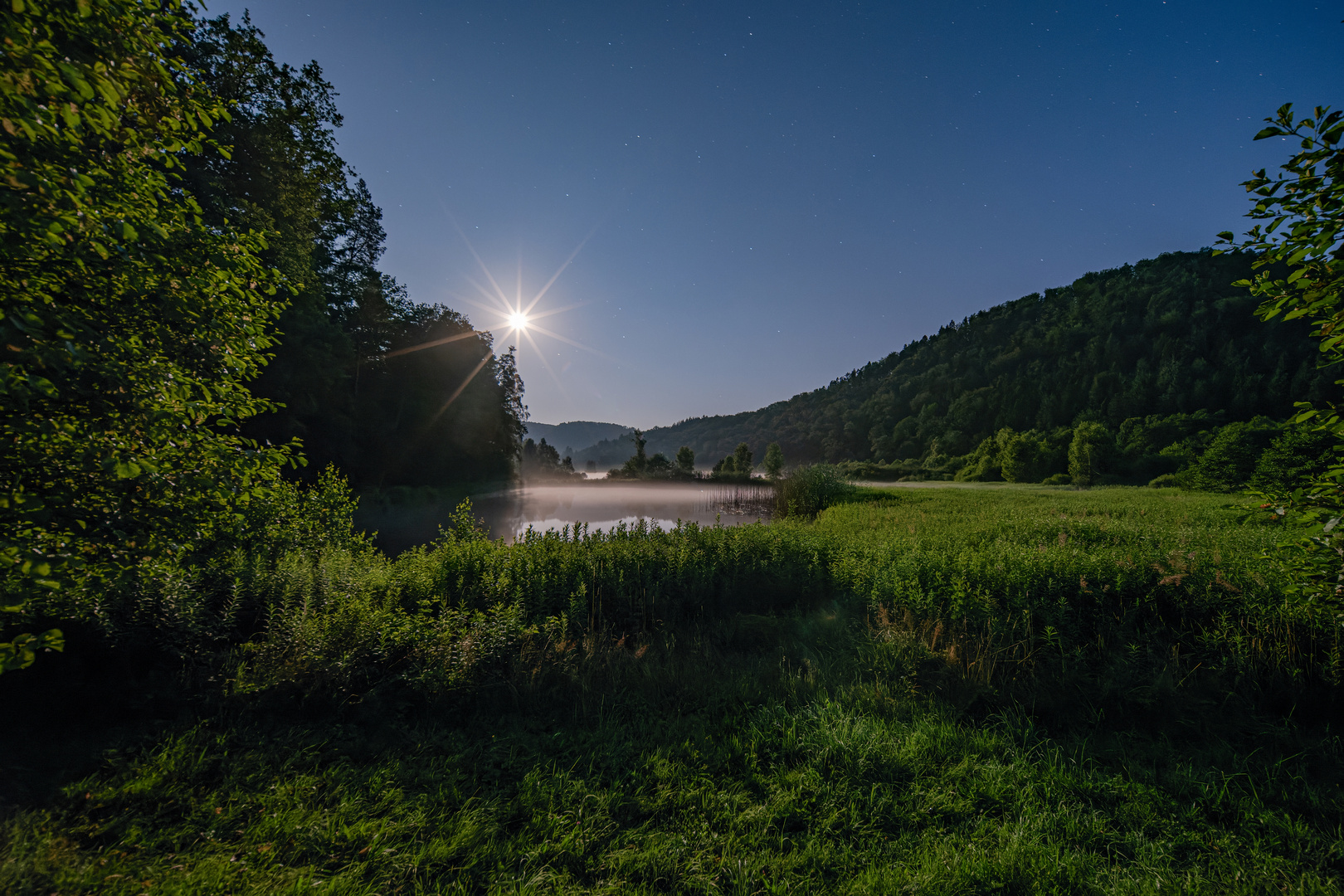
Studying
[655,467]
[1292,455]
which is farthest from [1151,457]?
[655,467]

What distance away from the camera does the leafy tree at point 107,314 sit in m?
2.29

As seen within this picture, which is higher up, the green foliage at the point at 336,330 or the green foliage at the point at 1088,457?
the green foliage at the point at 336,330

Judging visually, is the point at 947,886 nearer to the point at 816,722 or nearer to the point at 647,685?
the point at 816,722

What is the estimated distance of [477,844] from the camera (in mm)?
2807

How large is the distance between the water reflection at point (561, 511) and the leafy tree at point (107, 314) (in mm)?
12145

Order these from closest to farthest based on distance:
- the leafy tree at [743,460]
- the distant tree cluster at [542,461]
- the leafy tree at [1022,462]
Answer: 1. the leafy tree at [1022,462]
2. the leafy tree at [743,460]
3. the distant tree cluster at [542,461]

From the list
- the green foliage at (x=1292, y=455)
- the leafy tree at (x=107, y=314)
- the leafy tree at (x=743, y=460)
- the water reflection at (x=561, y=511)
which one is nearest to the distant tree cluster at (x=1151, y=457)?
the green foliage at (x=1292, y=455)

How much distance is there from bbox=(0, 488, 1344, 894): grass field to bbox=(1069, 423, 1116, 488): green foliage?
29540 millimetres

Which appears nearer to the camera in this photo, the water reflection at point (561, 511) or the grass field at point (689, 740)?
the grass field at point (689, 740)

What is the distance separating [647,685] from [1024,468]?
156ft

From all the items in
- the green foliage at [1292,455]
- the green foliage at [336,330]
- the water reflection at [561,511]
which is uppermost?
the green foliage at [336,330]

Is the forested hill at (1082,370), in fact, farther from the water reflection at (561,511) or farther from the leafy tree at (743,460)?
the water reflection at (561,511)

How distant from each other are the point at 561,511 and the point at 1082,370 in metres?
94.5

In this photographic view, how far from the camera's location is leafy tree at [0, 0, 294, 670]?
7.50 ft
